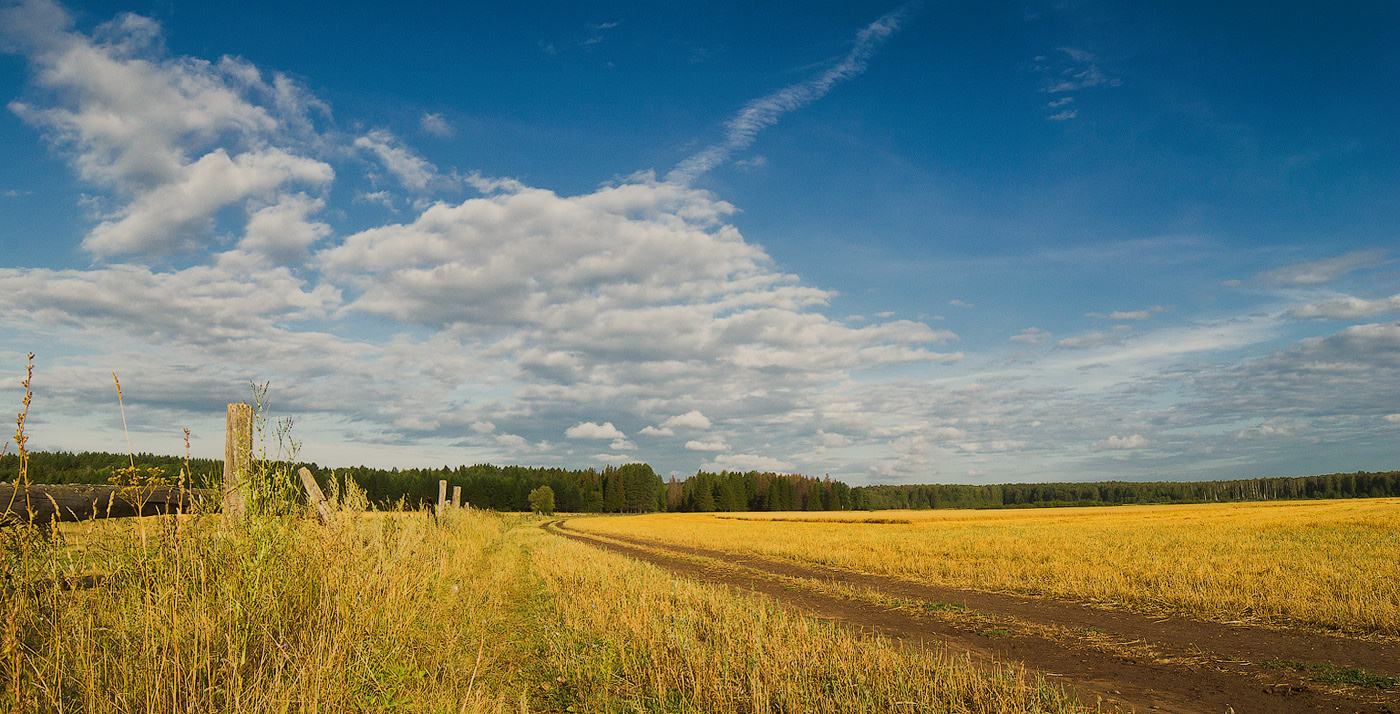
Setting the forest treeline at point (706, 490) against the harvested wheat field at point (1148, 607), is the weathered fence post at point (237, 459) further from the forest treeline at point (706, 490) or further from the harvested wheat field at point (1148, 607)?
the forest treeline at point (706, 490)

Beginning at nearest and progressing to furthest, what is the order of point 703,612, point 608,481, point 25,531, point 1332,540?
1. point 25,531
2. point 703,612
3. point 1332,540
4. point 608,481

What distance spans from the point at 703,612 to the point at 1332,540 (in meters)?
26.3

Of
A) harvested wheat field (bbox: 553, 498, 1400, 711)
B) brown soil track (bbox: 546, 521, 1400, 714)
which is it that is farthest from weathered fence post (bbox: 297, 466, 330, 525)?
A: harvested wheat field (bbox: 553, 498, 1400, 711)

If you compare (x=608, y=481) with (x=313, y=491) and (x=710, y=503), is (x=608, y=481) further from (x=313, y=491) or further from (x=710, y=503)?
(x=313, y=491)

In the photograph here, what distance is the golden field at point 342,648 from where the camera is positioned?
423 cm

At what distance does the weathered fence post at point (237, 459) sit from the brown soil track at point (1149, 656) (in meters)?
8.78

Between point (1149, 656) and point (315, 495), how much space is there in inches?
488

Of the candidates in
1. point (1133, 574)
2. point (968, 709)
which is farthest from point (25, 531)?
point (1133, 574)

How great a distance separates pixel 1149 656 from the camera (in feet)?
30.6

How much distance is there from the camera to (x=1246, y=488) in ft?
539

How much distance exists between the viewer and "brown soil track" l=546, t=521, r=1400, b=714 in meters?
7.26

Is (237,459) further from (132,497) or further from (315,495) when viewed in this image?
(315,495)

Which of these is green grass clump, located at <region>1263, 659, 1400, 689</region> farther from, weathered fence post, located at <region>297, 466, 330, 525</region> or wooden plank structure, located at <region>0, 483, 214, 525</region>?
wooden plank structure, located at <region>0, 483, 214, 525</region>

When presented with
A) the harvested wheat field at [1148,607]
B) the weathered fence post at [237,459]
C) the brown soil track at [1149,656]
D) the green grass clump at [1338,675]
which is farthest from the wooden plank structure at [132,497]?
the green grass clump at [1338,675]
